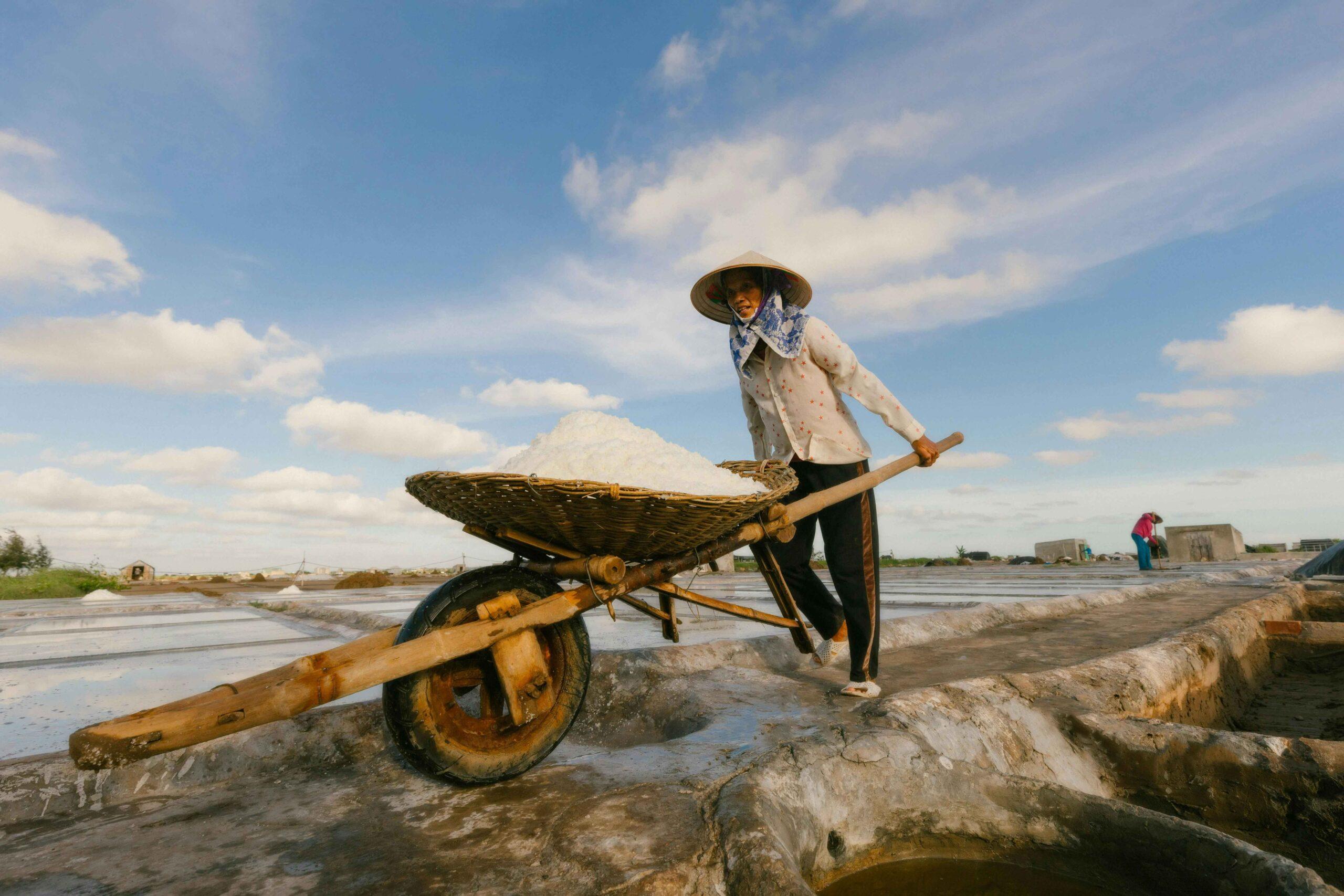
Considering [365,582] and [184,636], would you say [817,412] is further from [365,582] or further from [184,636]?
[365,582]

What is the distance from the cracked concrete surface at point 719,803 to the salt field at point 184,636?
0.59m

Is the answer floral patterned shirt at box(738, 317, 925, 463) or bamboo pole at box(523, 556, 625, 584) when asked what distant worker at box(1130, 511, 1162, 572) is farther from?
Answer: bamboo pole at box(523, 556, 625, 584)

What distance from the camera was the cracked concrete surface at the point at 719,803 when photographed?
1255mm

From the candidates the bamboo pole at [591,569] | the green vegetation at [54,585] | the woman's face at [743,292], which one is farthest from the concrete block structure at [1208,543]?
the green vegetation at [54,585]

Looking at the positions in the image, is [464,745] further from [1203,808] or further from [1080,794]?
[1203,808]

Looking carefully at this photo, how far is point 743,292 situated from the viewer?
9.48 feet

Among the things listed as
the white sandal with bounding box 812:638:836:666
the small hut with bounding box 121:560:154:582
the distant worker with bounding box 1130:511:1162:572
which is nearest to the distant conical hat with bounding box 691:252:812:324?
the white sandal with bounding box 812:638:836:666

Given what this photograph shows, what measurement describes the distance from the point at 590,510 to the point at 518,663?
48 centimetres

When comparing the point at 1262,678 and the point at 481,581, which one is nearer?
the point at 481,581

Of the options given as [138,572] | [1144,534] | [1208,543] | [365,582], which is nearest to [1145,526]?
[1144,534]

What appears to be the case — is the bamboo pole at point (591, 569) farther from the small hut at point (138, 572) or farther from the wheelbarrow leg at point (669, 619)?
the small hut at point (138, 572)

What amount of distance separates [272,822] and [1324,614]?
32.1 feet

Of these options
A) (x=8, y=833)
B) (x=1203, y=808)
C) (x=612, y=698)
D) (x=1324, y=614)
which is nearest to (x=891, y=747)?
(x=1203, y=808)

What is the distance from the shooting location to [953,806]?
1.67 metres
